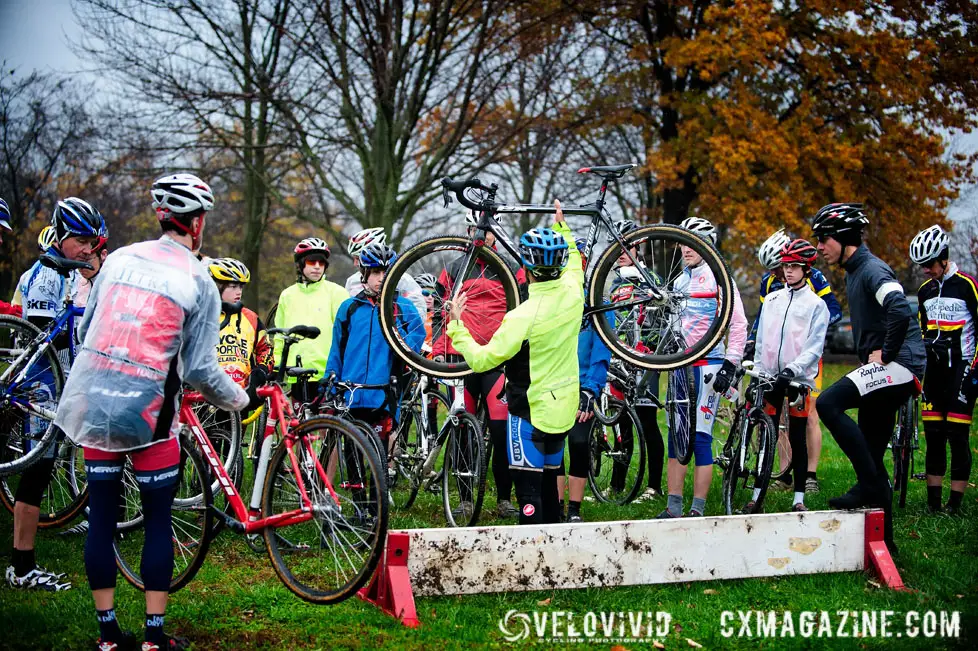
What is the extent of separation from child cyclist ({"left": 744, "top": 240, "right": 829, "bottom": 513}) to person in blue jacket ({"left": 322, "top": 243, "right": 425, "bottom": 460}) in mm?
2992

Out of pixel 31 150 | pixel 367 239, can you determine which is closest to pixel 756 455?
pixel 367 239

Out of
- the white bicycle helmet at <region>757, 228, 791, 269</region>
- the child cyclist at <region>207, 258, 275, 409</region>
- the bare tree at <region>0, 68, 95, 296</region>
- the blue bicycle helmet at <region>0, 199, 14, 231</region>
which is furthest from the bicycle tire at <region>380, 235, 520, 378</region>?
the bare tree at <region>0, 68, 95, 296</region>

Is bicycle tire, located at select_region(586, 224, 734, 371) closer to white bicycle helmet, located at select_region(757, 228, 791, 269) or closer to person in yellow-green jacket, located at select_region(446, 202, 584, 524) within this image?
person in yellow-green jacket, located at select_region(446, 202, 584, 524)

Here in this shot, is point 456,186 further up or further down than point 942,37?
further down

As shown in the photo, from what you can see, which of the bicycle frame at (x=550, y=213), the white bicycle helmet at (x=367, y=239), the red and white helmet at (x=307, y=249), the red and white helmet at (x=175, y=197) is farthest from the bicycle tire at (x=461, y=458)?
the red and white helmet at (x=175, y=197)

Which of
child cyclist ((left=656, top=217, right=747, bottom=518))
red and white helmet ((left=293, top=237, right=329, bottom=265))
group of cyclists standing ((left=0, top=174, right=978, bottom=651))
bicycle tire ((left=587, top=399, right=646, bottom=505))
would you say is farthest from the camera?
bicycle tire ((left=587, top=399, right=646, bottom=505))

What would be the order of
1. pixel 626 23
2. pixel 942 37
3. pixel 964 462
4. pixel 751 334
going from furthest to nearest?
1. pixel 626 23
2. pixel 942 37
3. pixel 751 334
4. pixel 964 462

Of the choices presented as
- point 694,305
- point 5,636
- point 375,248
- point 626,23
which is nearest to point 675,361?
point 694,305

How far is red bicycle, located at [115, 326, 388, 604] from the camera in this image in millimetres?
4102

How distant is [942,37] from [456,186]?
1628cm

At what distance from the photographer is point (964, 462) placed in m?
6.65

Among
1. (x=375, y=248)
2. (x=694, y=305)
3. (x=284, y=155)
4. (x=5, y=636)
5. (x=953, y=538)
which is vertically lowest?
(x=5, y=636)

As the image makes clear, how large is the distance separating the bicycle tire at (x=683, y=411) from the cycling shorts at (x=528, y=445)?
162 centimetres

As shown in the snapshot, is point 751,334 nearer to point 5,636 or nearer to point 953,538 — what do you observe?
point 953,538
